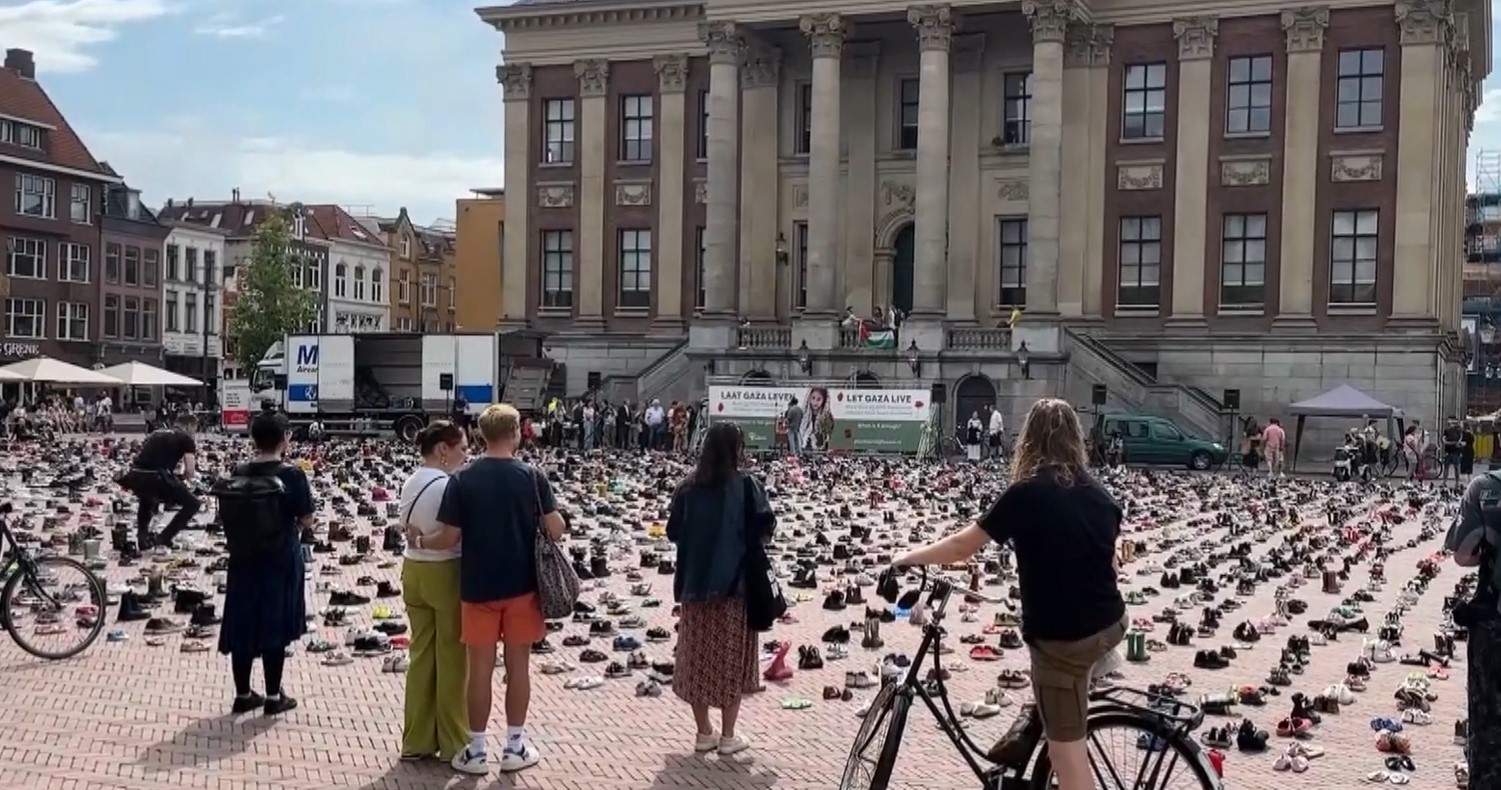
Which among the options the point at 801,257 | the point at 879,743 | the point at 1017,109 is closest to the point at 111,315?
the point at 801,257

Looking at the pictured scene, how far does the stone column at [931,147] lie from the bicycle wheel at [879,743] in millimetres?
43369

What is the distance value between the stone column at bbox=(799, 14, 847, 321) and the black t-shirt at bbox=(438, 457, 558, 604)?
43.1 metres

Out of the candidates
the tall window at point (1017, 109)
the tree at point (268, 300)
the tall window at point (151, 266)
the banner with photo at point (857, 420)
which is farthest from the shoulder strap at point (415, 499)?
the tall window at point (151, 266)

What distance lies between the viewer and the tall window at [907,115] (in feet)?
182

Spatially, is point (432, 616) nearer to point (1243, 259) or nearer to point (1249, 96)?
point (1243, 259)

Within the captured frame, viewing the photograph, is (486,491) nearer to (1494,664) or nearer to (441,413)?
(1494,664)

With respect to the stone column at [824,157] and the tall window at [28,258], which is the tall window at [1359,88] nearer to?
the stone column at [824,157]

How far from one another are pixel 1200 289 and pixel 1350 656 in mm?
39287

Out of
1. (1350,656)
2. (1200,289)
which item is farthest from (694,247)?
(1350,656)

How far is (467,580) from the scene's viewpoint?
29.5 ft

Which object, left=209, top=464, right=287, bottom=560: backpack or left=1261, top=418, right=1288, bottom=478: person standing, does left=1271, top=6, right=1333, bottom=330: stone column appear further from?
left=209, top=464, right=287, bottom=560: backpack

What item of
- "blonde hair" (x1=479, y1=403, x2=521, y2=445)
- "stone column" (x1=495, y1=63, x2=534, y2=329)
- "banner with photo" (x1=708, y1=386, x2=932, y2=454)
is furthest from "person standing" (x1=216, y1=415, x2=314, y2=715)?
"stone column" (x1=495, y1=63, x2=534, y2=329)

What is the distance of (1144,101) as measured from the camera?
5225 centimetres

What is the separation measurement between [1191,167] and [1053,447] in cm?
4672
